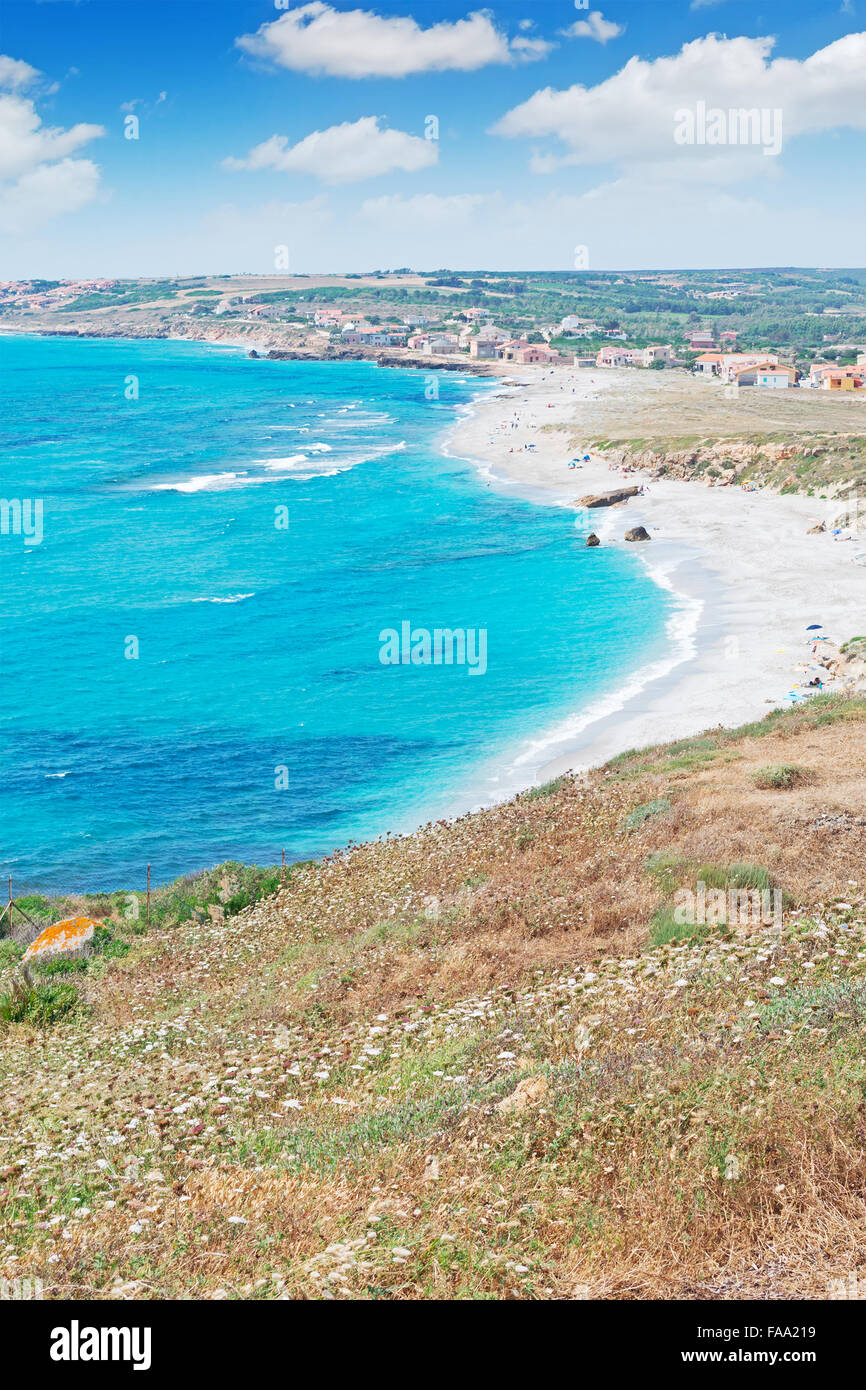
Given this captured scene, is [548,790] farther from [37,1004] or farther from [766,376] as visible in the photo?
[766,376]

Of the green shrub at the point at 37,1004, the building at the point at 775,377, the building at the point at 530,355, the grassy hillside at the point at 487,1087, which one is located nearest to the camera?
the grassy hillside at the point at 487,1087

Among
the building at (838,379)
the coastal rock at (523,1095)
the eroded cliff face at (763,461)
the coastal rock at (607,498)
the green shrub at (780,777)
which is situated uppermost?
the building at (838,379)

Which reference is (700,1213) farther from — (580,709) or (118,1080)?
(580,709)

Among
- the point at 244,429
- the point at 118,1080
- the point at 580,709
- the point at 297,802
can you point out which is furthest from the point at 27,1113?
the point at 244,429

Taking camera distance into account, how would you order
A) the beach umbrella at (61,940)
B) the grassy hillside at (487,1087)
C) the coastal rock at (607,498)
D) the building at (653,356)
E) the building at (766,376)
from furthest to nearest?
the building at (653,356)
the building at (766,376)
the coastal rock at (607,498)
the beach umbrella at (61,940)
the grassy hillside at (487,1087)

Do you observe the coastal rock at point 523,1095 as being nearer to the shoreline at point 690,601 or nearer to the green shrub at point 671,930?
the green shrub at point 671,930

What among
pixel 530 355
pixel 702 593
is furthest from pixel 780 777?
pixel 530 355

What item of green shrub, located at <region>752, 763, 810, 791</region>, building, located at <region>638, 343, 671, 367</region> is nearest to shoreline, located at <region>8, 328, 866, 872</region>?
green shrub, located at <region>752, 763, 810, 791</region>

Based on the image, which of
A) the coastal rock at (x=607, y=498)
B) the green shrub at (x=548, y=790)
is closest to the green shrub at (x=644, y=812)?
the green shrub at (x=548, y=790)
